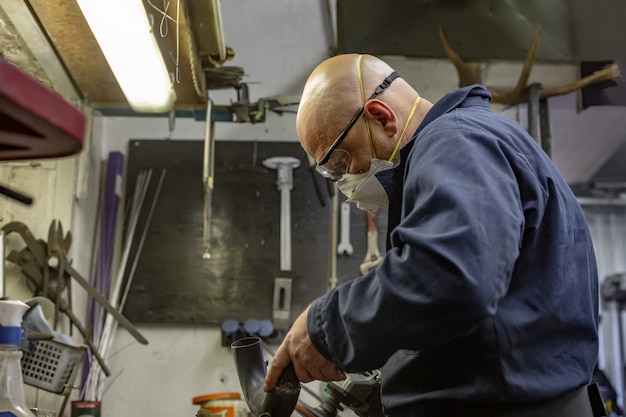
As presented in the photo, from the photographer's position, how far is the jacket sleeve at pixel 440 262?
107 cm

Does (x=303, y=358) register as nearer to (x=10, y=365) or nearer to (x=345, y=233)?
(x=10, y=365)

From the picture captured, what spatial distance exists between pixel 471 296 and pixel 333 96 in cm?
83

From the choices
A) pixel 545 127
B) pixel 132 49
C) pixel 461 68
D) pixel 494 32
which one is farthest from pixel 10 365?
pixel 494 32

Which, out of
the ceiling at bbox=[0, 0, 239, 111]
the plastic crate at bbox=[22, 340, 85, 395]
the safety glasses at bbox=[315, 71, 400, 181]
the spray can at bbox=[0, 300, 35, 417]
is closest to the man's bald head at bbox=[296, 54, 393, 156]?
the safety glasses at bbox=[315, 71, 400, 181]

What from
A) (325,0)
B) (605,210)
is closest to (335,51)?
(325,0)

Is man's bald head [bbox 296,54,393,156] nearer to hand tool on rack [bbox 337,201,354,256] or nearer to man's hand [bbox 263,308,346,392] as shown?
man's hand [bbox 263,308,346,392]

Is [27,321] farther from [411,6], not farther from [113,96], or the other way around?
[411,6]

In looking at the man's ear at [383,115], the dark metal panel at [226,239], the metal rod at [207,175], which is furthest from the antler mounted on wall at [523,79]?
the man's ear at [383,115]

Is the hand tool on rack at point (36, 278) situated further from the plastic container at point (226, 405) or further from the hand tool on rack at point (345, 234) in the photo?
the hand tool on rack at point (345, 234)

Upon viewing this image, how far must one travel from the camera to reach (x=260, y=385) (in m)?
1.56

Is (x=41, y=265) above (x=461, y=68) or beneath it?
beneath

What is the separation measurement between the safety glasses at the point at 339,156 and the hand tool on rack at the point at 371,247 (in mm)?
1838

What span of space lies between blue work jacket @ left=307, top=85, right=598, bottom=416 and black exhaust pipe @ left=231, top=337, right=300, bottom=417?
20cm

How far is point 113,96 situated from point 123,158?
0.50 meters
